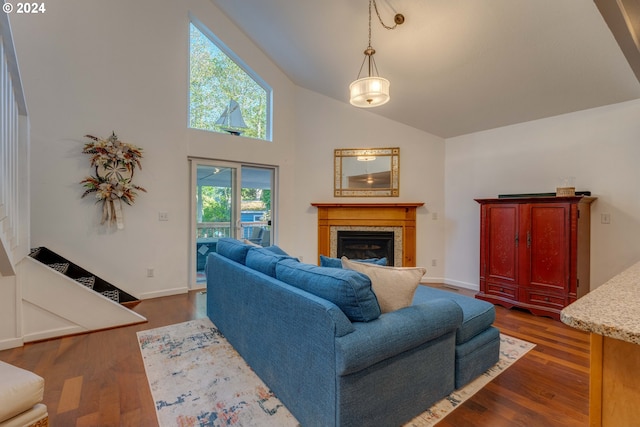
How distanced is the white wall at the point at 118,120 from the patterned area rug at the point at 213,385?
153 centimetres

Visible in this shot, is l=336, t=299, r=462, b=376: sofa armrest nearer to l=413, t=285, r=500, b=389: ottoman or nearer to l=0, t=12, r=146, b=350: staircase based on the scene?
l=413, t=285, r=500, b=389: ottoman

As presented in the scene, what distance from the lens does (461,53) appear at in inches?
123

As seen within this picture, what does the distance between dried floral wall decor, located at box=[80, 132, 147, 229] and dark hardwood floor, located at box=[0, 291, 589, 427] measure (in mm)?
1510

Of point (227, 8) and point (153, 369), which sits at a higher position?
point (227, 8)

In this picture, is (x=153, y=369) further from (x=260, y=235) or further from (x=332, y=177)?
(x=332, y=177)

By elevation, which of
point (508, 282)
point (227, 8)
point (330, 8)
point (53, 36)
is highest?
point (227, 8)

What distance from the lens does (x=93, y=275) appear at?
3307 millimetres

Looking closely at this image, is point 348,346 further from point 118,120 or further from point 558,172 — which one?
point 118,120

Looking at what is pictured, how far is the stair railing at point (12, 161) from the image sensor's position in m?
1.93

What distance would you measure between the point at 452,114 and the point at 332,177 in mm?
2091

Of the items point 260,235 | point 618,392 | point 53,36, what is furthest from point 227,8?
point 618,392

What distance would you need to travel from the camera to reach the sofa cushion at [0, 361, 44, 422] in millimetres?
1094

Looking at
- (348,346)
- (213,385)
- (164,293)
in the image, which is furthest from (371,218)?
(348,346)

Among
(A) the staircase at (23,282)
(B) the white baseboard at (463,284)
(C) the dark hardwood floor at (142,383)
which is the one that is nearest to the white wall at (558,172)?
(B) the white baseboard at (463,284)
